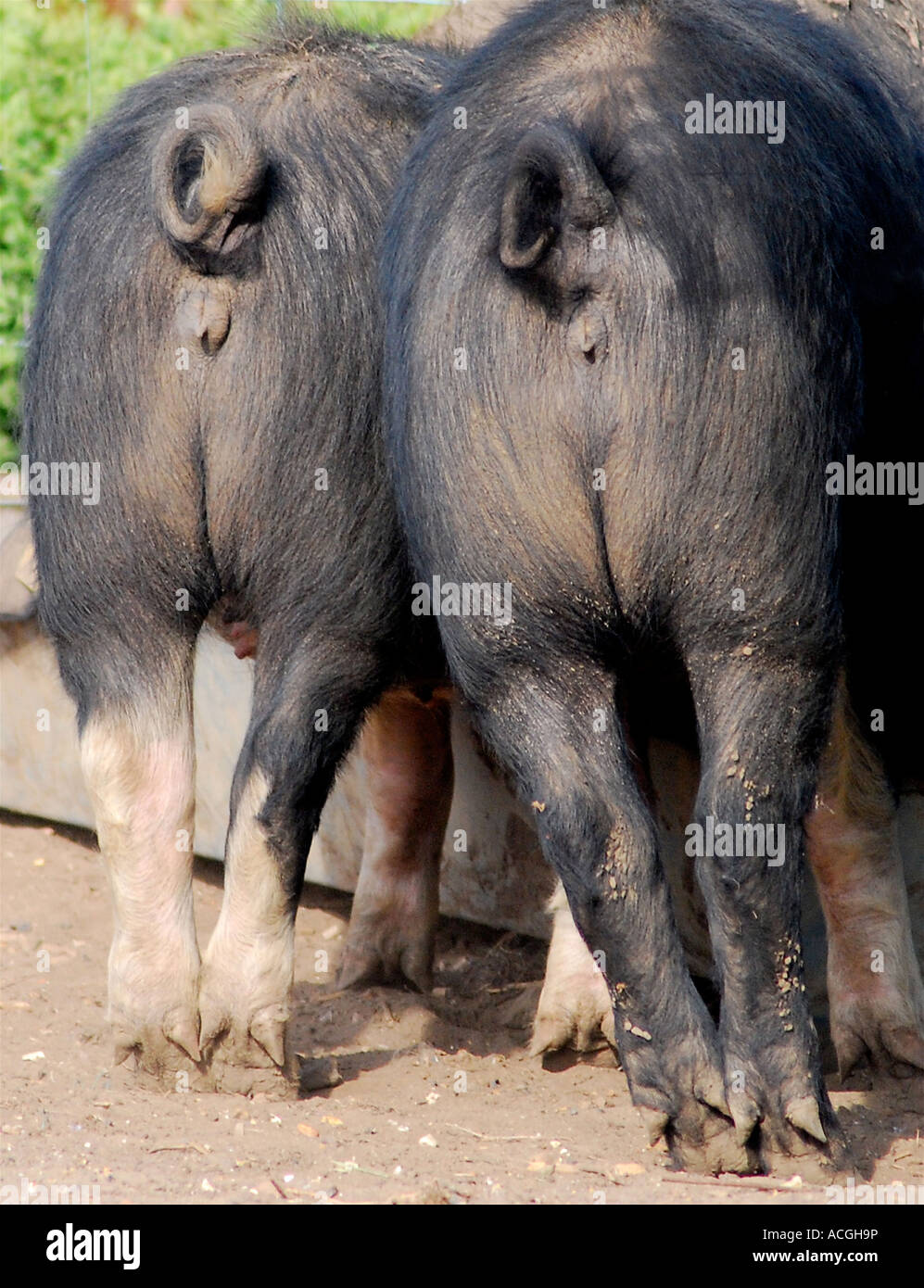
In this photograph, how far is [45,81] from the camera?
10.9 m

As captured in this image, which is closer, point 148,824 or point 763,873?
point 763,873

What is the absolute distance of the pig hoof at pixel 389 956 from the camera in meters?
5.75

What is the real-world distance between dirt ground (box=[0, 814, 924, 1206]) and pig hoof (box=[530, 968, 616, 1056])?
8 centimetres

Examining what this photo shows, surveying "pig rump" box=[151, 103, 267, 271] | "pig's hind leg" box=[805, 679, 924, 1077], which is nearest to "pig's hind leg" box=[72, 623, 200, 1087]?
"pig rump" box=[151, 103, 267, 271]

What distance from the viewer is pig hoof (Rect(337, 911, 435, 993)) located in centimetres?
575

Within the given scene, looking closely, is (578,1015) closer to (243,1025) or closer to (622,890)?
(243,1025)

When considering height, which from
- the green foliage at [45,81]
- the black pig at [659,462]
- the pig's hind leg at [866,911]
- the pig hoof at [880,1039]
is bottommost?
the pig hoof at [880,1039]

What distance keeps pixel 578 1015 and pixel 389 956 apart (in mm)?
1008

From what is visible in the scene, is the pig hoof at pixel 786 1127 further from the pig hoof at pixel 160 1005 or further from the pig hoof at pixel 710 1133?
the pig hoof at pixel 160 1005

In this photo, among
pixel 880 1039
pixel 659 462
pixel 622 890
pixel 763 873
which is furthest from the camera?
pixel 880 1039

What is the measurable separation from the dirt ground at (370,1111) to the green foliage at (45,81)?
185 inches

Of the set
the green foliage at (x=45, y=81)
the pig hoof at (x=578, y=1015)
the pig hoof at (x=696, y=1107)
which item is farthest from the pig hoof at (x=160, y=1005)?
the green foliage at (x=45, y=81)

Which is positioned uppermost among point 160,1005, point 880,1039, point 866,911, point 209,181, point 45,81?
point 45,81

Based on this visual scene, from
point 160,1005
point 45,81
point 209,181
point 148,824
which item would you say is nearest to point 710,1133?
point 160,1005
